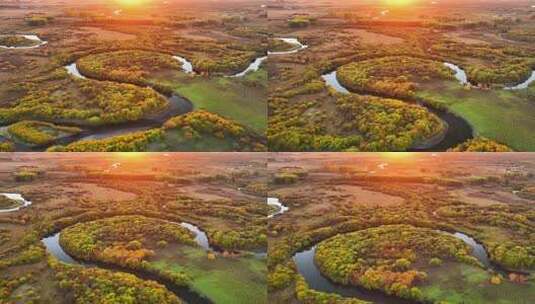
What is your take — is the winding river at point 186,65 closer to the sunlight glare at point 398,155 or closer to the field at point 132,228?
the field at point 132,228

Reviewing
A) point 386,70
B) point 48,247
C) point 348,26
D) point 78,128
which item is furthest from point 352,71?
point 48,247

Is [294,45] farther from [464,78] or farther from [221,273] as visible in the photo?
[221,273]

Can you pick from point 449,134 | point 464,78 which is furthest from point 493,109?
point 464,78

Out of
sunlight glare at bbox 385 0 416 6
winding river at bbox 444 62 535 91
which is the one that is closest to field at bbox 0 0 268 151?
sunlight glare at bbox 385 0 416 6

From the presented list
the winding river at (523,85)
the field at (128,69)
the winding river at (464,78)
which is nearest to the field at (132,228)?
the field at (128,69)

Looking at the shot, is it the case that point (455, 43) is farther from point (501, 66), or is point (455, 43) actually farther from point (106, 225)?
point (106, 225)
